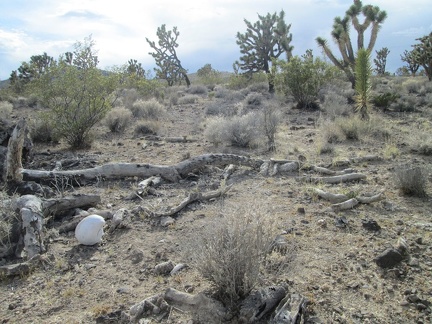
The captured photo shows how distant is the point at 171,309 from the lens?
3.07 meters

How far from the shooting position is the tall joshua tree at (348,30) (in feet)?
64.8

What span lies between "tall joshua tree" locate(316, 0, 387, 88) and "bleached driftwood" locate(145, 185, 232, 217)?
16300 millimetres

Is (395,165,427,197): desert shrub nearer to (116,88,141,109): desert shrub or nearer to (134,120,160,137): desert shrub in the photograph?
(134,120,160,137): desert shrub

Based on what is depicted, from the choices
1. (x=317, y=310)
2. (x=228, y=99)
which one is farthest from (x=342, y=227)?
(x=228, y=99)

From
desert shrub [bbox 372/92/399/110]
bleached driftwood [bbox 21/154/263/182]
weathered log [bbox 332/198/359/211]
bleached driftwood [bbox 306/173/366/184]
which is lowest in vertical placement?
weathered log [bbox 332/198/359/211]

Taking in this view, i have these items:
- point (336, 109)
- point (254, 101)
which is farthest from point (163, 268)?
point (254, 101)

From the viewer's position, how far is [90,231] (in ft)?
14.2

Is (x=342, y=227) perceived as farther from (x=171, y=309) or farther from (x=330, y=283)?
(x=171, y=309)

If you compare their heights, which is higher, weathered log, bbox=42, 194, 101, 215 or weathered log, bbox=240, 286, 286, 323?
weathered log, bbox=42, 194, 101, 215

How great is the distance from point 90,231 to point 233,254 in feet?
7.15

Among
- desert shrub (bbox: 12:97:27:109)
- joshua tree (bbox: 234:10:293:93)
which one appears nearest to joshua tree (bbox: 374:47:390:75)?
joshua tree (bbox: 234:10:293:93)

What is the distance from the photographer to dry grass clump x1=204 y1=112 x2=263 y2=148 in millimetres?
9266

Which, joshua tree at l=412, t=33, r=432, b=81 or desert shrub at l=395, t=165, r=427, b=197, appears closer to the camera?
desert shrub at l=395, t=165, r=427, b=197

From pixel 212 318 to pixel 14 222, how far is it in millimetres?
2875
